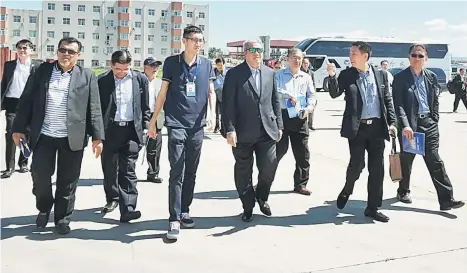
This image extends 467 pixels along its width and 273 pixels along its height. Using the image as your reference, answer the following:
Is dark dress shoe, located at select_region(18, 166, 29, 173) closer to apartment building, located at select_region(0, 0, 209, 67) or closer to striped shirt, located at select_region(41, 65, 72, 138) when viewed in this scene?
striped shirt, located at select_region(41, 65, 72, 138)

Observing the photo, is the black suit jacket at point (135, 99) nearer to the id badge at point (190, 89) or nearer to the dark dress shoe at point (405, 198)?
the id badge at point (190, 89)

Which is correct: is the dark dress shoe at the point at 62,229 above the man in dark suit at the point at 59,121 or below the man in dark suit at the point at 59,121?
below

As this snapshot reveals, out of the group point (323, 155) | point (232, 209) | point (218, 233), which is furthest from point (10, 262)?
point (323, 155)

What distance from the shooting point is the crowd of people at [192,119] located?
450 centimetres

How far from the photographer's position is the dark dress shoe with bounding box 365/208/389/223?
16.7 feet

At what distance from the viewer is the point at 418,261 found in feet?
13.2

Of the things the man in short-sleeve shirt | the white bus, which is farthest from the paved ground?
the white bus

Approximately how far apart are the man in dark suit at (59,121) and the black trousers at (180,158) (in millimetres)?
730

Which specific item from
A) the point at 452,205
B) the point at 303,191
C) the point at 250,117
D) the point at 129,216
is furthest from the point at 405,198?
the point at 129,216

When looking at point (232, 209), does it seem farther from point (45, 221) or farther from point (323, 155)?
point (323, 155)

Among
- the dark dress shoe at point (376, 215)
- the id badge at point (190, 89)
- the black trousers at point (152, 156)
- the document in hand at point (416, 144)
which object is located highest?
the id badge at point (190, 89)

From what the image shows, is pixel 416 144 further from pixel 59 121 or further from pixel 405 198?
pixel 59 121

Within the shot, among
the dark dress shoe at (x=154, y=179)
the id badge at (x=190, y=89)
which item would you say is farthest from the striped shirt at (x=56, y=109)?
the dark dress shoe at (x=154, y=179)

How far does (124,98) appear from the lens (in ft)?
16.9
